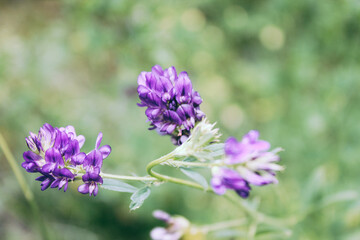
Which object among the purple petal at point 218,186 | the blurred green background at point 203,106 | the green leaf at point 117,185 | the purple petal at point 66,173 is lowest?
the purple petal at point 218,186

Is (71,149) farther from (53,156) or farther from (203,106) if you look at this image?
(203,106)

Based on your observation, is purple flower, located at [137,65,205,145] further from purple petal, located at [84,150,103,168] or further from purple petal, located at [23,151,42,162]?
purple petal, located at [23,151,42,162]

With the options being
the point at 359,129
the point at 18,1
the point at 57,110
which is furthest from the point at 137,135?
the point at 18,1

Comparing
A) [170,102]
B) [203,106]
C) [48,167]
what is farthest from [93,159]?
[203,106]

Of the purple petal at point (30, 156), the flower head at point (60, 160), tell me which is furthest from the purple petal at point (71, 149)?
the purple petal at point (30, 156)

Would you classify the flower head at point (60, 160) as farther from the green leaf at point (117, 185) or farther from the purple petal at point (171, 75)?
the purple petal at point (171, 75)

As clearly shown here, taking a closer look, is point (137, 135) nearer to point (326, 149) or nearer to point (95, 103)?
point (95, 103)
